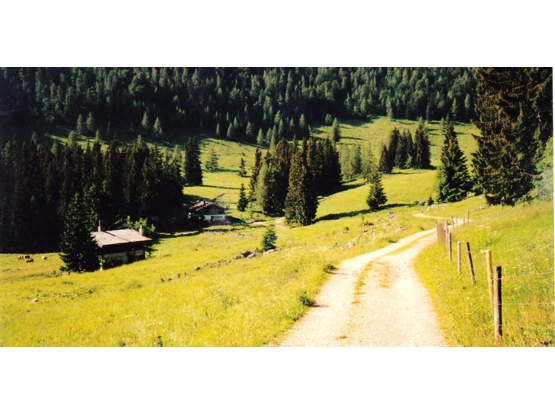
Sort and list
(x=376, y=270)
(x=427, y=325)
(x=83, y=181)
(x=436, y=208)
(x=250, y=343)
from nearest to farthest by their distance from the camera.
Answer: (x=250, y=343) < (x=427, y=325) < (x=376, y=270) < (x=83, y=181) < (x=436, y=208)

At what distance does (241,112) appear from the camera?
112 ft

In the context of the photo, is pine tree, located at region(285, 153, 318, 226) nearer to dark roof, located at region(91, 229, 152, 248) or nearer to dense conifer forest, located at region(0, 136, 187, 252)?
dense conifer forest, located at region(0, 136, 187, 252)

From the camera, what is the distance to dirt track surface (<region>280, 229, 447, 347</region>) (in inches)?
194

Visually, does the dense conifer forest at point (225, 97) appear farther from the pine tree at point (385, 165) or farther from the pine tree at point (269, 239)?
the pine tree at point (269, 239)

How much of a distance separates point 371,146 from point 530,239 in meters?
31.9

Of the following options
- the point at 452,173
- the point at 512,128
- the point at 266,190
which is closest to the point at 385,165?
the point at 452,173

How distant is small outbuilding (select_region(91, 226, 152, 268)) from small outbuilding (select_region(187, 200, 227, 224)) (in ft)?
9.87

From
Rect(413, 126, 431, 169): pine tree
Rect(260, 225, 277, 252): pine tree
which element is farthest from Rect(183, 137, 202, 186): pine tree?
Rect(413, 126, 431, 169): pine tree

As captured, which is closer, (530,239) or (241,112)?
(530,239)

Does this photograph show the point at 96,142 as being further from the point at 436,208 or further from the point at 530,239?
the point at 436,208

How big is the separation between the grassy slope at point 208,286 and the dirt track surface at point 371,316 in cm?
55

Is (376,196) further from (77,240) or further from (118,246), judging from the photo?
(77,240)

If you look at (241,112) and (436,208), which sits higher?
(241,112)

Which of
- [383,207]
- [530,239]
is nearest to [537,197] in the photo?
[530,239]
